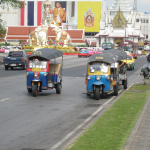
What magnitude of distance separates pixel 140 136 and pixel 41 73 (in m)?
9.10

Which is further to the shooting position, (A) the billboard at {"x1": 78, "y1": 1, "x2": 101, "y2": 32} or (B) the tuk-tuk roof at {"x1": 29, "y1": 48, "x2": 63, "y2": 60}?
(A) the billboard at {"x1": 78, "y1": 1, "x2": 101, "y2": 32}

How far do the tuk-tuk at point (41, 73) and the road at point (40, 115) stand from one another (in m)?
0.45

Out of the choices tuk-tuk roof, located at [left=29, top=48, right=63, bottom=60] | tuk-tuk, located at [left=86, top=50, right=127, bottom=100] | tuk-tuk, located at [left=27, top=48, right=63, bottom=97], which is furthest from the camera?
tuk-tuk roof, located at [left=29, top=48, right=63, bottom=60]

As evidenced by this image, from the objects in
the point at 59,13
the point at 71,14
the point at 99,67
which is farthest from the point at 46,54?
the point at 71,14

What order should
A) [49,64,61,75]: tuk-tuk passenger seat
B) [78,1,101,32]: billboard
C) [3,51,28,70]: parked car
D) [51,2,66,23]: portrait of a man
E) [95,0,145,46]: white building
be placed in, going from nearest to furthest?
[49,64,61,75]: tuk-tuk passenger seat
[3,51,28,70]: parked car
[95,0,145,46]: white building
[51,2,66,23]: portrait of a man
[78,1,101,32]: billboard

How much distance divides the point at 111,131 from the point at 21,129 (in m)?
2.34

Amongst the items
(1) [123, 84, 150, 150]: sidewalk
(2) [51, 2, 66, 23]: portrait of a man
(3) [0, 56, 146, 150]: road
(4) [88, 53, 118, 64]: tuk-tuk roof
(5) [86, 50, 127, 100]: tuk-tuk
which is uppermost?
(2) [51, 2, 66, 23]: portrait of a man

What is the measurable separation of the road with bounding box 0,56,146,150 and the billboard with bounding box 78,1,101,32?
12671cm

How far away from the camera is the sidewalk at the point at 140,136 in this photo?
293 inches

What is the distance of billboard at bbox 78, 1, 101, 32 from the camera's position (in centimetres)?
14325

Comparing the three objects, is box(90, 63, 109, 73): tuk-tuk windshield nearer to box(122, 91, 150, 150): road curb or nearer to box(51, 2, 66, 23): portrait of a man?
box(122, 91, 150, 150): road curb

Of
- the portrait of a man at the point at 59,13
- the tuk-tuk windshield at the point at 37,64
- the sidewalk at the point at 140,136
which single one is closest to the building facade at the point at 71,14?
the portrait of a man at the point at 59,13

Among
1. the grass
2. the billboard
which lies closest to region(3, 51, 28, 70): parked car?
the grass

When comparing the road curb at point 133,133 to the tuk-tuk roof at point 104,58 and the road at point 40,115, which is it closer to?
the road at point 40,115
